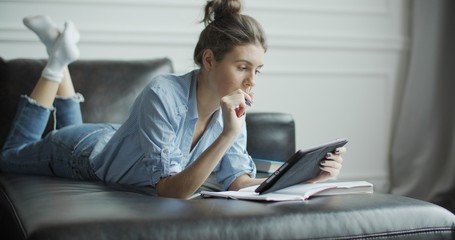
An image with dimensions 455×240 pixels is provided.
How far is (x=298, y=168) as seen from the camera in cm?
155

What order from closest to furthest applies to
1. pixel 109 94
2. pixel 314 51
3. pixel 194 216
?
pixel 194 216
pixel 109 94
pixel 314 51

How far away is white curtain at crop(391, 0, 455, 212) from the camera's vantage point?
324 centimetres

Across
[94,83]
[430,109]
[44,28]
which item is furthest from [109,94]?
[430,109]

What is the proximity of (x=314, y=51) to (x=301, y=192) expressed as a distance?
6.10 feet

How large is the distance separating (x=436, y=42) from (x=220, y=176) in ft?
5.65

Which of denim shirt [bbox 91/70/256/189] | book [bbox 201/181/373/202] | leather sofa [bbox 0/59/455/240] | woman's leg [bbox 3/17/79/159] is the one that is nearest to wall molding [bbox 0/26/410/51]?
woman's leg [bbox 3/17/79/159]

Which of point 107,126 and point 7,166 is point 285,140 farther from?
point 7,166

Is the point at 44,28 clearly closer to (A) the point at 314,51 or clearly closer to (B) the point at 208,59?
(B) the point at 208,59

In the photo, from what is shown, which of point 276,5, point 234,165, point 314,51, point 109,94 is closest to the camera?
point 234,165

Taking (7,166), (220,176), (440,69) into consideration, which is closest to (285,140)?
(220,176)

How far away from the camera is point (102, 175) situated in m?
1.96

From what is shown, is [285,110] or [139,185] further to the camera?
[285,110]

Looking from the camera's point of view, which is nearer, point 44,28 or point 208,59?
point 208,59

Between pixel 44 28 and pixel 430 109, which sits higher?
pixel 44 28
